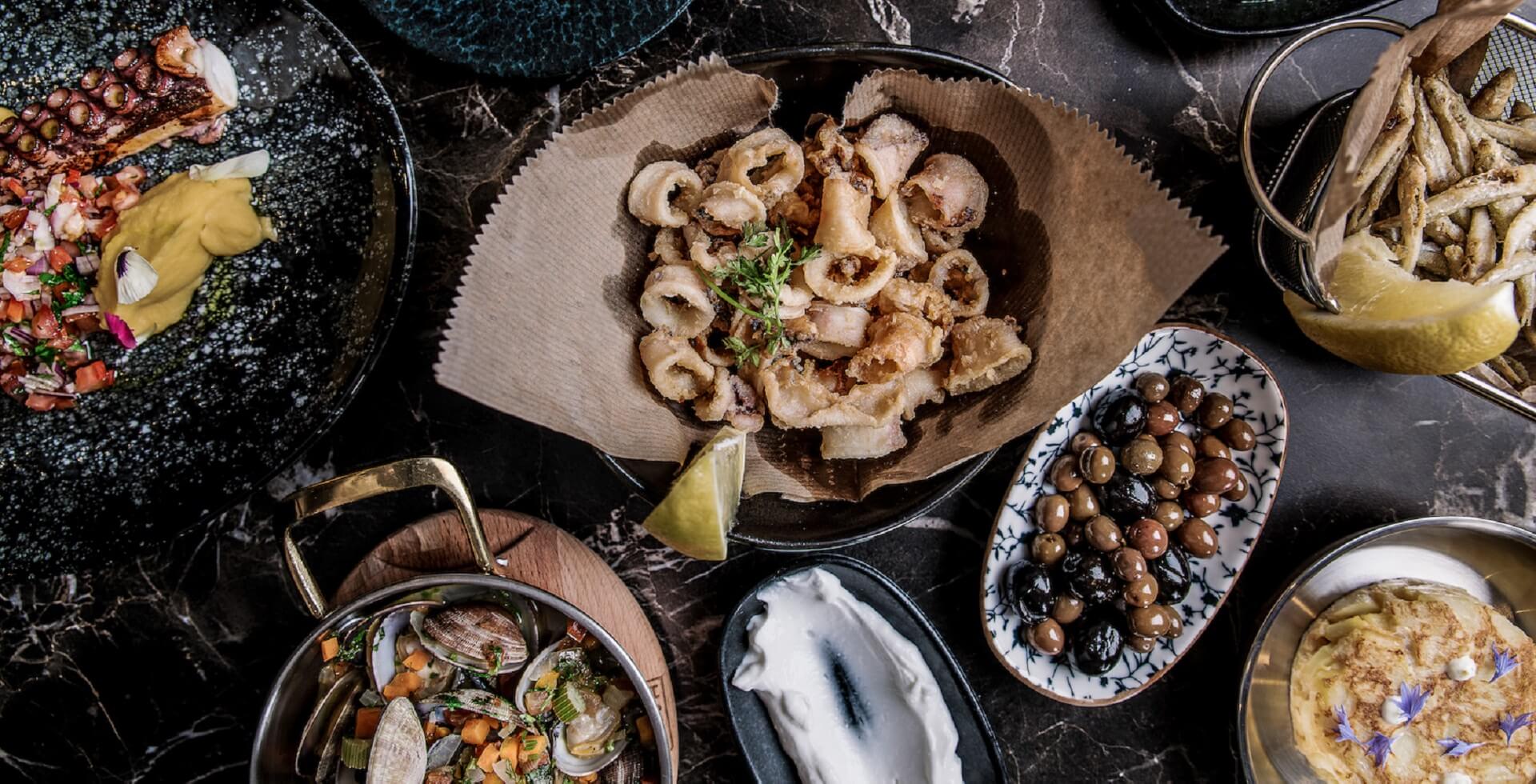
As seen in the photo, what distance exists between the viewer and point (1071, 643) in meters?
2.27

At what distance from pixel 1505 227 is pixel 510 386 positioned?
2.00 metres

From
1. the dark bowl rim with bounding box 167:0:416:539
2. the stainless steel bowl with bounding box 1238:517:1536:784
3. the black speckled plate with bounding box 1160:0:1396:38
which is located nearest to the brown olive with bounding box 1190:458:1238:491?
the stainless steel bowl with bounding box 1238:517:1536:784

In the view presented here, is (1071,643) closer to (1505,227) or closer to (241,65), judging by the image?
(1505,227)

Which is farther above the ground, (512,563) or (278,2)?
(278,2)

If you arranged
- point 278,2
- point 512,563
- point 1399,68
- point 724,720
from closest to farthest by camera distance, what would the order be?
point 1399,68 → point 278,2 → point 512,563 → point 724,720

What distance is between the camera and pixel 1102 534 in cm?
220

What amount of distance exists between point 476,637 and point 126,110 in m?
1.49

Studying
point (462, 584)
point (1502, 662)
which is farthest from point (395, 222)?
point (1502, 662)

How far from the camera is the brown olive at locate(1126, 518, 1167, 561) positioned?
2.19 metres

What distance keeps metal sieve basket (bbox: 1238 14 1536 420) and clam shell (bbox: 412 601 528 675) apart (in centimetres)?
183

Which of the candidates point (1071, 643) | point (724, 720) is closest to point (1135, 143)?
point (1071, 643)

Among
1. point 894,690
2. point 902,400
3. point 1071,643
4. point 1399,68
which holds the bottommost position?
point 894,690

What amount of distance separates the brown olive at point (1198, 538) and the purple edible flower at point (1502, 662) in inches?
25.4

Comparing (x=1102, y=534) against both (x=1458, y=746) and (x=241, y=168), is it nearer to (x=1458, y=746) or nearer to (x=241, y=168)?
(x=1458, y=746)
